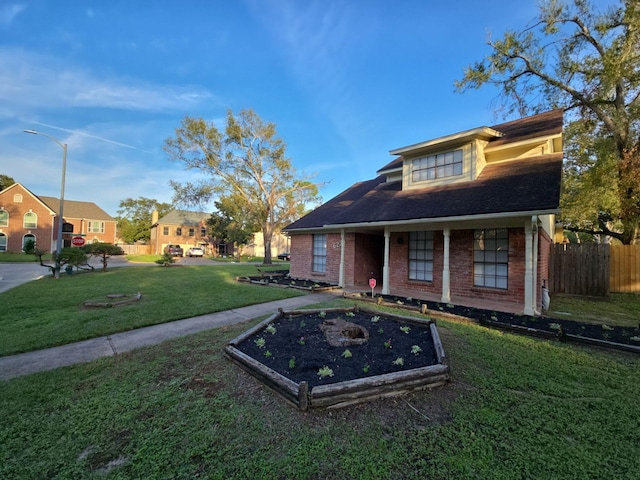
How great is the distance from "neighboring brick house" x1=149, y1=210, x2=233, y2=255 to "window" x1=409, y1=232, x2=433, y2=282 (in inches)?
1530

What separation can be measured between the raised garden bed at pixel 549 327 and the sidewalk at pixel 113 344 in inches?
163

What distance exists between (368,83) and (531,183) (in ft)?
31.3

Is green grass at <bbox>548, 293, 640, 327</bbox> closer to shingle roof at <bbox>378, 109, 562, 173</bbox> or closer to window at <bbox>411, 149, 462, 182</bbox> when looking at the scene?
window at <bbox>411, 149, 462, 182</bbox>

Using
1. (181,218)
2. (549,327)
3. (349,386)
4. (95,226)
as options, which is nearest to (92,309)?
(349,386)

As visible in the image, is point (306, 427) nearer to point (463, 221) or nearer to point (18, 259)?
point (463, 221)

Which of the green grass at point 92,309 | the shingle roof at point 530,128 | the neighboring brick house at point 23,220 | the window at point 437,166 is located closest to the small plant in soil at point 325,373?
the green grass at point 92,309

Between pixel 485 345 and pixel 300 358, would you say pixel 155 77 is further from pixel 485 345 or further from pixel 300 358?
pixel 485 345

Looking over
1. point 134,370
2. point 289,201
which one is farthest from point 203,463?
point 289,201

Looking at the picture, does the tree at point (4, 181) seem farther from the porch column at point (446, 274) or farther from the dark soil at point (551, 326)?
the porch column at point (446, 274)

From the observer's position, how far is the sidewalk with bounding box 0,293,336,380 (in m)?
4.11

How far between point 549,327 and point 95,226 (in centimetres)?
5178

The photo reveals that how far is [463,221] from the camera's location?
8.37 metres

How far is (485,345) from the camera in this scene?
4.94 metres

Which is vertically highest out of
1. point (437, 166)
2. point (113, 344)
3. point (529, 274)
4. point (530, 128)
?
point (530, 128)
